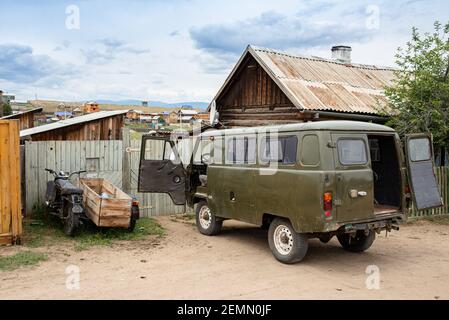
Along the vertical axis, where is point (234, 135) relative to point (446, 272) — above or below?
above

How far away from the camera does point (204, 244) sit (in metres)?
9.41

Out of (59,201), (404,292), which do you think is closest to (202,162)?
(59,201)

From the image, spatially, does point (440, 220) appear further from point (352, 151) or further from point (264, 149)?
point (264, 149)

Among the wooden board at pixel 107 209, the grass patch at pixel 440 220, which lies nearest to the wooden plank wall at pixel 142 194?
the wooden board at pixel 107 209

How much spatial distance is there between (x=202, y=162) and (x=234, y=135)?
1.49 meters

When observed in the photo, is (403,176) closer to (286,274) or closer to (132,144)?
(286,274)

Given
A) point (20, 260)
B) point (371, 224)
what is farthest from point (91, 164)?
point (371, 224)

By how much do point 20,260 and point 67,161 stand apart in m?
4.03

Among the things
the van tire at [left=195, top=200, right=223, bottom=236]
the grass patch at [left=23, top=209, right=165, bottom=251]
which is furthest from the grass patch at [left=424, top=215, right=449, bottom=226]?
the grass patch at [left=23, top=209, right=165, bottom=251]

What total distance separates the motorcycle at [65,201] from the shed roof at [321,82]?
255 inches

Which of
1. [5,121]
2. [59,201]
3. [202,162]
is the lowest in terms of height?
[59,201]

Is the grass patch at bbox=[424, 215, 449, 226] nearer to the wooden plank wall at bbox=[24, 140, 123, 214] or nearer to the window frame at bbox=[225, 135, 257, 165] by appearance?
the window frame at bbox=[225, 135, 257, 165]

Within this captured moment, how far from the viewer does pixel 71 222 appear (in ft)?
30.2

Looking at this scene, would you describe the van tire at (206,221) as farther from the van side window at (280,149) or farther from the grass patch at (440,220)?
the grass patch at (440,220)
